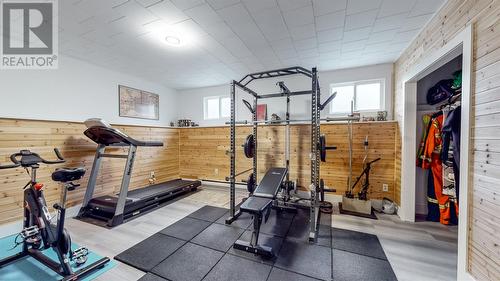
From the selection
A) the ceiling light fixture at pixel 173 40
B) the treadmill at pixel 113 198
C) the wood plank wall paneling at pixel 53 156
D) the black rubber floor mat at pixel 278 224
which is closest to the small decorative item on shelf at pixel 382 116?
the black rubber floor mat at pixel 278 224

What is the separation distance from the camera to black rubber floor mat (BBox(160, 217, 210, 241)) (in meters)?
2.71

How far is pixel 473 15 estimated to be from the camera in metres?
1.73

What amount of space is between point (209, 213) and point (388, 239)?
2.81 metres

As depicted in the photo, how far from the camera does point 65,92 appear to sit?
3.50 m

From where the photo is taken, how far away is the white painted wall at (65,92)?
293 cm

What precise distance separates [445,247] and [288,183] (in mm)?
2246

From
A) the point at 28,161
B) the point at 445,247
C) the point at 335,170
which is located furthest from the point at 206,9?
the point at 445,247

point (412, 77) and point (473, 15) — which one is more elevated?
point (473, 15)

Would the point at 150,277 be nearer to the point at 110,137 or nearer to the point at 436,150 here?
the point at 110,137

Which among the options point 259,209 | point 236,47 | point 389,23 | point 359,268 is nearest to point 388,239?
point 359,268

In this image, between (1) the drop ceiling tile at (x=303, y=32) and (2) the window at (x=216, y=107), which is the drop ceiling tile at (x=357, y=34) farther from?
(2) the window at (x=216, y=107)

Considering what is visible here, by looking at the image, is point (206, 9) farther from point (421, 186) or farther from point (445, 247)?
point (421, 186)

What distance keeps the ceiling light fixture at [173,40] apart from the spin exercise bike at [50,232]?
213cm

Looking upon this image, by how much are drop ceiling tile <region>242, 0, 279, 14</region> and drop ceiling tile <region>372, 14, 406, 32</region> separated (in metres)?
→ 1.43
